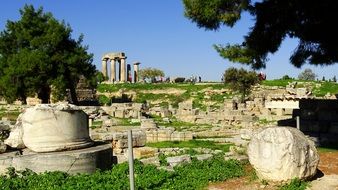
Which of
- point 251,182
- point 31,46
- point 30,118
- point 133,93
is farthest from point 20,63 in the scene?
point 251,182

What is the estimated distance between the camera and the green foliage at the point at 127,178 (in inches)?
382

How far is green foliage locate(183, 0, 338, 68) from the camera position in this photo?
15492 mm

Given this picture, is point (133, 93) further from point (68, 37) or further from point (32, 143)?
point (32, 143)

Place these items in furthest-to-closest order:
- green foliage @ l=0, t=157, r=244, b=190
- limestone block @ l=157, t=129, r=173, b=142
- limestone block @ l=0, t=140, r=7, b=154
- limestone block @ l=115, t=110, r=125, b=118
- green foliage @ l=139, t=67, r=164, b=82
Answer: green foliage @ l=139, t=67, r=164, b=82, limestone block @ l=115, t=110, r=125, b=118, limestone block @ l=157, t=129, r=173, b=142, limestone block @ l=0, t=140, r=7, b=154, green foliage @ l=0, t=157, r=244, b=190

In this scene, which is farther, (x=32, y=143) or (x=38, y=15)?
(x=38, y=15)

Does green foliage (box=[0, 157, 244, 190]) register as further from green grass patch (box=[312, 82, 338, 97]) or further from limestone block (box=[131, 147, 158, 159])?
green grass patch (box=[312, 82, 338, 97])

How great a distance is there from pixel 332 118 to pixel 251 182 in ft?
29.8

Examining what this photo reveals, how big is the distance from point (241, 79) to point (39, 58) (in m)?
20.8

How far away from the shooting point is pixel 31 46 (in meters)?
44.4

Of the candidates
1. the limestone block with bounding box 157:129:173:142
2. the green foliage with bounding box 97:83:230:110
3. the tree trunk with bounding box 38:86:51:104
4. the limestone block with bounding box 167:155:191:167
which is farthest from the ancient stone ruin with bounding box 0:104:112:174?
the green foliage with bounding box 97:83:230:110

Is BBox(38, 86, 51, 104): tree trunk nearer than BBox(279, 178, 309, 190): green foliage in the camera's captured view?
No

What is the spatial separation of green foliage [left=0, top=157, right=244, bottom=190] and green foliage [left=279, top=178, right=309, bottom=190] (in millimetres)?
1575

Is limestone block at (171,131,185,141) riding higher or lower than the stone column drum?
lower

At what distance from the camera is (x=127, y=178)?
10.3m
